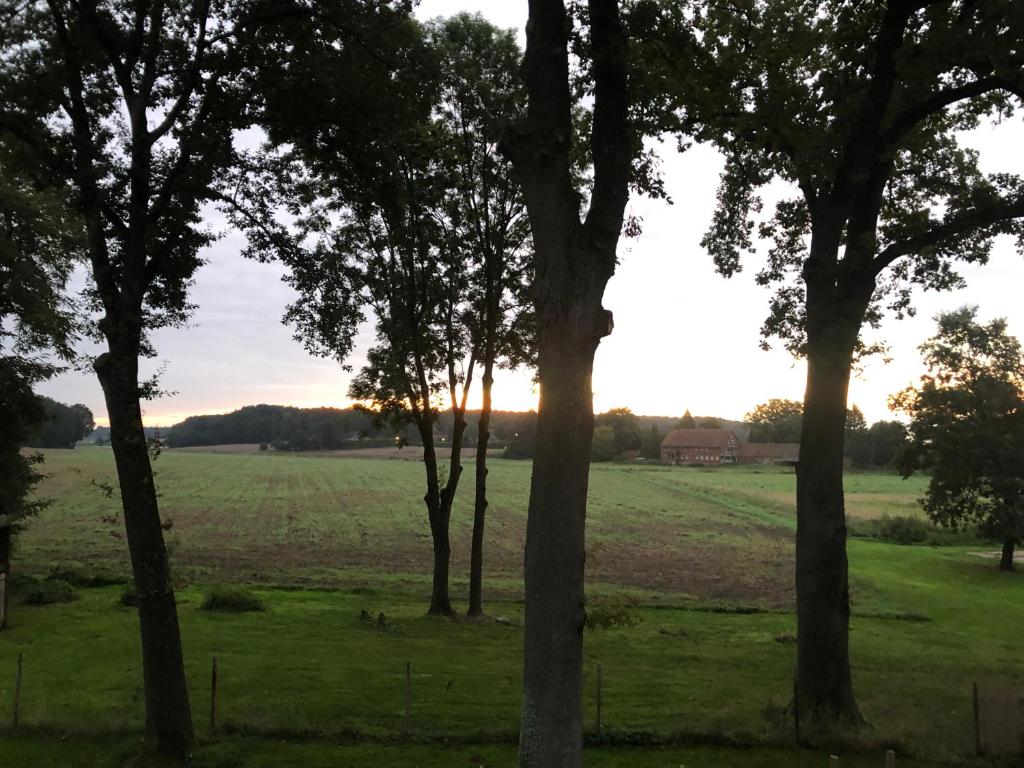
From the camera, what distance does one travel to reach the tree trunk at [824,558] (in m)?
12.1

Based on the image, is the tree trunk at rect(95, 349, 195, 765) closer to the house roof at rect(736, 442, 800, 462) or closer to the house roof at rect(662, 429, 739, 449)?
the house roof at rect(736, 442, 800, 462)

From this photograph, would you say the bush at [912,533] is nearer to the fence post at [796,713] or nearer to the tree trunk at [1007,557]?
the tree trunk at [1007,557]

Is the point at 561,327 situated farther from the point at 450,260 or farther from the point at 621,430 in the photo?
the point at 621,430

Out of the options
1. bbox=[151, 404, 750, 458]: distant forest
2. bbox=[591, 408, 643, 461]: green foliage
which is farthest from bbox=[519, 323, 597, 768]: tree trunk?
bbox=[591, 408, 643, 461]: green foliage

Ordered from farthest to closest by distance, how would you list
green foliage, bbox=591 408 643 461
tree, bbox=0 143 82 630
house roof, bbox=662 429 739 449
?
house roof, bbox=662 429 739 449 < green foliage, bbox=591 408 643 461 < tree, bbox=0 143 82 630

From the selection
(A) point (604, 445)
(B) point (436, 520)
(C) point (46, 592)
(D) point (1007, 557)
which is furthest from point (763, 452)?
(C) point (46, 592)

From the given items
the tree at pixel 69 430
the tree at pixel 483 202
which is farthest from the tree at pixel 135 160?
the tree at pixel 69 430

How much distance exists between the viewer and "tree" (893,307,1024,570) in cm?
3531

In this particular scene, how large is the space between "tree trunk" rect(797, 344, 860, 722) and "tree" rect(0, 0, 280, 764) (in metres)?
9.97

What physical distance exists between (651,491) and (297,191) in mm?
66236

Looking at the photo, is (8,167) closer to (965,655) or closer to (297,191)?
(297,191)

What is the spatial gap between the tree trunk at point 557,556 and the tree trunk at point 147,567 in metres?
6.05

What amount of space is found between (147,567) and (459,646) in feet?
33.4

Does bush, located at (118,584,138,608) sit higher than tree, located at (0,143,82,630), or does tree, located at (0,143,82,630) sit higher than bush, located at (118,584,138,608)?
tree, located at (0,143,82,630)
